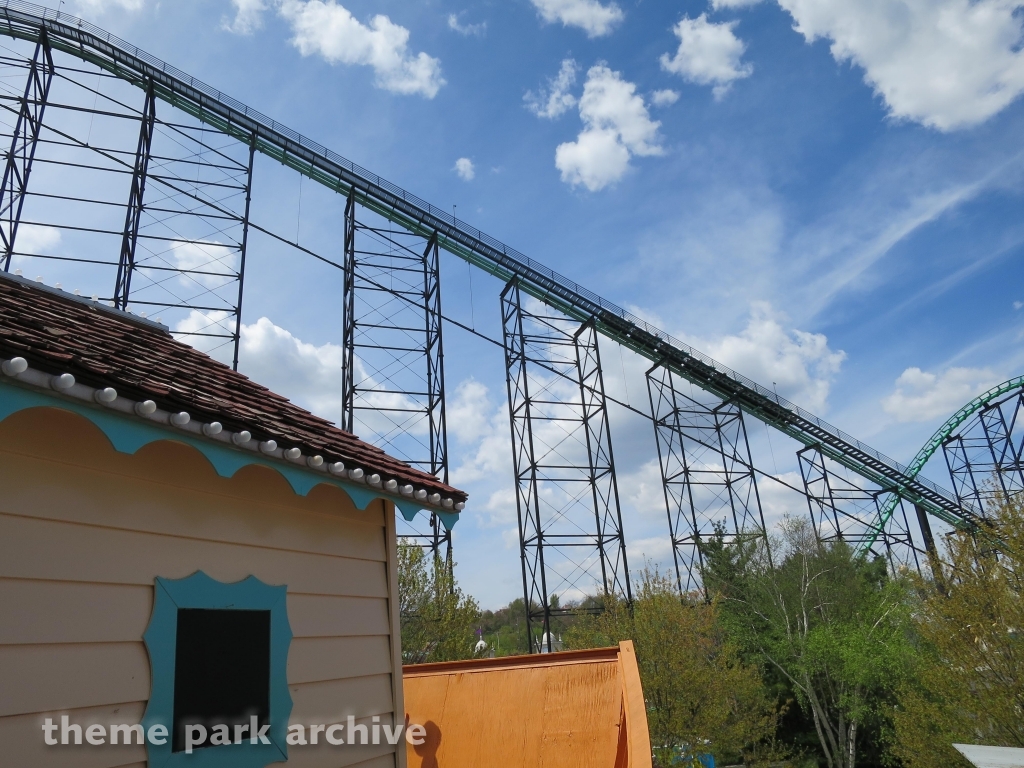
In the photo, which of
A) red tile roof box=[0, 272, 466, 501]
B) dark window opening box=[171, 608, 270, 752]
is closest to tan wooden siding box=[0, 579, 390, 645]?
dark window opening box=[171, 608, 270, 752]

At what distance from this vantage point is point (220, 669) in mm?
2893

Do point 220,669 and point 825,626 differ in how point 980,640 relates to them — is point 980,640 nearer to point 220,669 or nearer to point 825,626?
point 825,626

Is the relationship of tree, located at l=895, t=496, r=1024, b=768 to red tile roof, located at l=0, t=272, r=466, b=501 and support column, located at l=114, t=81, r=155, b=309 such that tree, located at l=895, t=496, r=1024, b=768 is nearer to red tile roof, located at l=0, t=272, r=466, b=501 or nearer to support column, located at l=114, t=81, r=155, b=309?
red tile roof, located at l=0, t=272, r=466, b=501

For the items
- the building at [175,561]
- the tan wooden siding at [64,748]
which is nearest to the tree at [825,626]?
the building at [175,561]

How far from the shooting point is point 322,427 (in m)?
4.07

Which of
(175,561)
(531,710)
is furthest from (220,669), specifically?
(531,710)

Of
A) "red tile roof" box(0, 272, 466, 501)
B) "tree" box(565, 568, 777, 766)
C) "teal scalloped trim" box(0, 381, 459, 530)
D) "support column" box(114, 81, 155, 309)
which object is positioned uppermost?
"support column" box(114, 81, 155, 309)

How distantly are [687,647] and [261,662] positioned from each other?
43.4 ft

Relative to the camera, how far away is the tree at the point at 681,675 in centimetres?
1357

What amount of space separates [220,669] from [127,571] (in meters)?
0.61

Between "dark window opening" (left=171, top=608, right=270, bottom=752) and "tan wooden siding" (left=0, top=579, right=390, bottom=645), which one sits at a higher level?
"tan wooden siding" (left=0, top=579, right=390, bottom=645)

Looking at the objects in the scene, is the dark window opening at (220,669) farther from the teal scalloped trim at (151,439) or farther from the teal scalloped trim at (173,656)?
the teal scalloped trim at (151,439)

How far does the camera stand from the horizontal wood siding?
227 centimetres

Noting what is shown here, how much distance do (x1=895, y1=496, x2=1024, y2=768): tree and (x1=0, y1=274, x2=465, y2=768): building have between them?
37.7 feet
